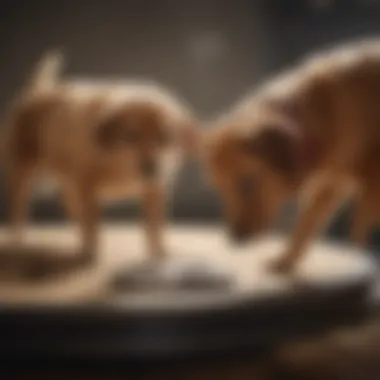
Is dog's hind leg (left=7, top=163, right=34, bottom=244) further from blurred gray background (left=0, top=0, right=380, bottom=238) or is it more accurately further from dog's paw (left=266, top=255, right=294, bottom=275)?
dog's paw (left=266, top=255, right=294, bottom=275)

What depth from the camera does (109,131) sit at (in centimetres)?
74

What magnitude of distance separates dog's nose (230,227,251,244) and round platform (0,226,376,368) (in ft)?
0.08

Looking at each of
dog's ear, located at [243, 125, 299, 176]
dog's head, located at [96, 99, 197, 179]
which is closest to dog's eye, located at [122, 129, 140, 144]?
dog's head, located at [96, 99, 197, 179]

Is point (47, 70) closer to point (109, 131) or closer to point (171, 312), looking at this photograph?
point (109, 131)

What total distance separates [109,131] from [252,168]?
0.12 meters

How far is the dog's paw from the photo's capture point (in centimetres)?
70

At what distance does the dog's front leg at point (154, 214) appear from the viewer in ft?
2.54

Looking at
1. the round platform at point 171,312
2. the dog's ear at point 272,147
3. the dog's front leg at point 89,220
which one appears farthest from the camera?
the dog's front leg at point 89,220

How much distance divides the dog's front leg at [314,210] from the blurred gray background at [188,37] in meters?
0.03

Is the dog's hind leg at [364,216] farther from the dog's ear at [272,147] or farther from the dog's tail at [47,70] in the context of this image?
the dog's tail at [47,70]

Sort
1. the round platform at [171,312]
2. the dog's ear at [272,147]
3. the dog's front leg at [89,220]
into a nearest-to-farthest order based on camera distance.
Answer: the round platform at [171,312], the dog's ear at [272,147], the dog's front leg at [89,220]

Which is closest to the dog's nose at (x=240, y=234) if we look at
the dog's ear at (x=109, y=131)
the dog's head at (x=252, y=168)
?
the dog's head at (x=252, y=168)

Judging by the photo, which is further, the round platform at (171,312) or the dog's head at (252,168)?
the dog's head at (252,168)

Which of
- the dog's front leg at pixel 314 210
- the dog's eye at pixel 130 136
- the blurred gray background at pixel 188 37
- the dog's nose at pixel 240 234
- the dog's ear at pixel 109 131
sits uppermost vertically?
the blurred gray background at pixel 188 37
